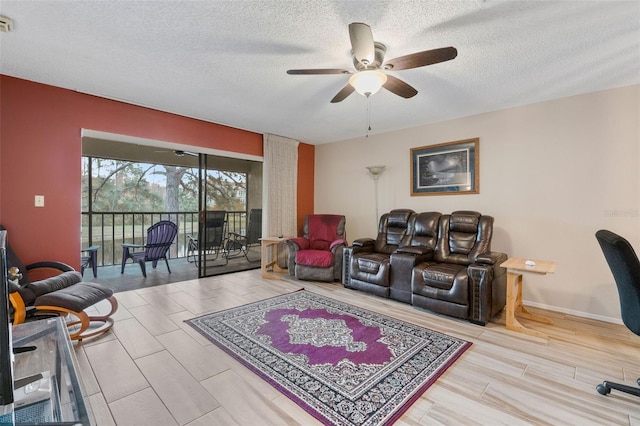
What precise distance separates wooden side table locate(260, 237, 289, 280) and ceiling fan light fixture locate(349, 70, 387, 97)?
294cm

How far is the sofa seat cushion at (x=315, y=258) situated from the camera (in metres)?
4.39

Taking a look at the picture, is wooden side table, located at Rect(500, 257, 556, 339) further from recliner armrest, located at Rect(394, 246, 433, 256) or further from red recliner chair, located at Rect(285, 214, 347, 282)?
red recliner chair, located at Rect(285, 214, 347, 282)

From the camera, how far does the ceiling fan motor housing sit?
6.97 ft

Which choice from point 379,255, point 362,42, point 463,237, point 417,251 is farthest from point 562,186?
point 362,42

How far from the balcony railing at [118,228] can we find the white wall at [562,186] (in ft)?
12.0

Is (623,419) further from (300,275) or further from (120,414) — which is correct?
(300,275)

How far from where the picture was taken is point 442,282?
307 cm

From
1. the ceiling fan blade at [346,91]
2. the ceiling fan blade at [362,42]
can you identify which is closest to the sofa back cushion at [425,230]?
the ceiling fan blade at [346,91]

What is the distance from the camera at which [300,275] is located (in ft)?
14.8

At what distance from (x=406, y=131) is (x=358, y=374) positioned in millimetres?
3757

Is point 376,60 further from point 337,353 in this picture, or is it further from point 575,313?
point 575,313

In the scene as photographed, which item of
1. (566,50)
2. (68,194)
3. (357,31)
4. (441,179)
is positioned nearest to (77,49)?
(68,194)

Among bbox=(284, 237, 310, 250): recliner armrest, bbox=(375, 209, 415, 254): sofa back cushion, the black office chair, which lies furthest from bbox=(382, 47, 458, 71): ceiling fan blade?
bbox=(284, 237, 310, 250): recliner armrest

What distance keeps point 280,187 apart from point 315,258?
5.29ft
